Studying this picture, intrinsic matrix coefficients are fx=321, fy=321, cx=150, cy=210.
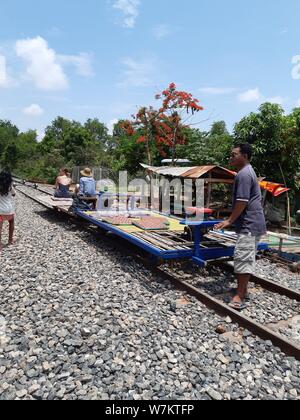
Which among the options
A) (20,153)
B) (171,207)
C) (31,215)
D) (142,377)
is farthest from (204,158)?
(20,153)

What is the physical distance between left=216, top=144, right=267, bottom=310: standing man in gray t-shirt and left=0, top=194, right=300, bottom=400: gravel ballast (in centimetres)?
60

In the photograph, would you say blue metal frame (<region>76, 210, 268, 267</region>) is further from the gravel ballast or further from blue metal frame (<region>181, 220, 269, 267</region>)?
the gravel ballast

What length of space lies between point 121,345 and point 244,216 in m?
2.08

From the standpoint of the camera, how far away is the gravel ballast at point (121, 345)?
255cm

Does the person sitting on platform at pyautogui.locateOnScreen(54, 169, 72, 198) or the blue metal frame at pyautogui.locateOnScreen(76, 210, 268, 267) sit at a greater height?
the person sitting on platform at pyautogui.locateOnScreen(54, 169, 72, 198)

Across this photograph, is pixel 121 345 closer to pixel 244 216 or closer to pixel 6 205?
pixel 244 216

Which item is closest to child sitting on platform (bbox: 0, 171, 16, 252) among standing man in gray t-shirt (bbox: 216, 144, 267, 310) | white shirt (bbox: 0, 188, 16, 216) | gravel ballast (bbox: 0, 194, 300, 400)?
white shirt (bbox: 0, 188, 16, 216)

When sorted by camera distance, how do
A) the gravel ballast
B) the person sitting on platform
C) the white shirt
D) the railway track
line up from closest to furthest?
the gravel ballast → the railway track → the white shirt → the person sitting on platform

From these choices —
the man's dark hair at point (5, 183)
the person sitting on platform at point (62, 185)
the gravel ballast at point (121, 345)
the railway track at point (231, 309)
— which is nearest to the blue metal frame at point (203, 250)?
the railway track at point (231, 309)

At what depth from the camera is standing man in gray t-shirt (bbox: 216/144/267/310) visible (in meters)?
3.81

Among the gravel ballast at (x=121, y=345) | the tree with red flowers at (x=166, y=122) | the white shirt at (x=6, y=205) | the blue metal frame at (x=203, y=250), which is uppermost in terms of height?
the tree with red flowers at (x=166, y=122)

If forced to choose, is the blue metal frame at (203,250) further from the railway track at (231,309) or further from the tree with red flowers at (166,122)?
the tree with red flowers at (166,122)

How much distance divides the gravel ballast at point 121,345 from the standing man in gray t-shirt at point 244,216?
0.60 meters
